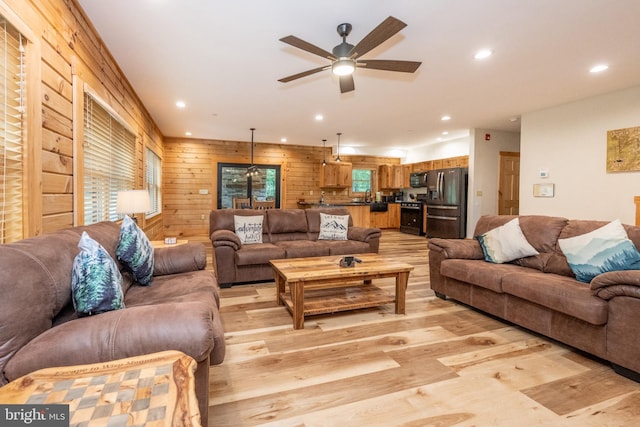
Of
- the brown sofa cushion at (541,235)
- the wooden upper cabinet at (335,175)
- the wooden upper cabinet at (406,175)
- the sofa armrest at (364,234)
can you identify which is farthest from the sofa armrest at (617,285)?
the wooden upper cabinet at (406,175)

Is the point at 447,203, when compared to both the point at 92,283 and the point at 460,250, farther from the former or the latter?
the point at 92,283

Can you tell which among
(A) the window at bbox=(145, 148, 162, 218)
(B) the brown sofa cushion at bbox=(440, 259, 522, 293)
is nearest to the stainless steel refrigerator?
(B) the brown sofa cushion at bbox=(440, 259, 522, 293)

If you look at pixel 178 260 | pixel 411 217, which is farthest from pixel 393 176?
pixel 178 260

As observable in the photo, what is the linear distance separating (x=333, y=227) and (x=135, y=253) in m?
2.91

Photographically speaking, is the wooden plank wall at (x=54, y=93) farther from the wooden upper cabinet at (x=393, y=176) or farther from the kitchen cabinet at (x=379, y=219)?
the wooden upper cabinet at (x=393, y=176)

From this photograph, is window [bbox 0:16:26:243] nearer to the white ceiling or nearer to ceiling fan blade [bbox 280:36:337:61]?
the white ceiling

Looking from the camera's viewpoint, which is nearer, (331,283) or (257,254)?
(331,283)

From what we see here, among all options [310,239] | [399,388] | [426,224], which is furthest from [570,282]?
[426,224]

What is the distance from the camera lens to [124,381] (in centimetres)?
87

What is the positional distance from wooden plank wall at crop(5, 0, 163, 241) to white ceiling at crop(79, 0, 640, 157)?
0.29 m

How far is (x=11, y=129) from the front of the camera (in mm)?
1676

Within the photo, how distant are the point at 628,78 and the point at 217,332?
17.6ft

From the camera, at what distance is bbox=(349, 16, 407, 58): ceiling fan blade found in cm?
213

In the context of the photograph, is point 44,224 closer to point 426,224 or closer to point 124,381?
point 124,381
